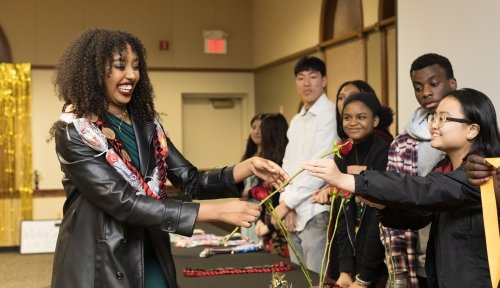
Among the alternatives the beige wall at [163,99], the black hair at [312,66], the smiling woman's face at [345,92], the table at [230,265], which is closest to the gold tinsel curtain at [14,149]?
the beige wall at [163,99]

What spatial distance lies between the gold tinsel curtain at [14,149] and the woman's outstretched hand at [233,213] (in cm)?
593

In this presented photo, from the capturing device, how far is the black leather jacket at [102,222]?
5.53ft

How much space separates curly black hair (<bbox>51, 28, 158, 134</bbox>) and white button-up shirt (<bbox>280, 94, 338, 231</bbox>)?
1695mm

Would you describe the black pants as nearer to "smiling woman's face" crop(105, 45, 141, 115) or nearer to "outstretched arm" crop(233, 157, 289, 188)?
"outstretched arm" crop(233, 157, 289, 188)

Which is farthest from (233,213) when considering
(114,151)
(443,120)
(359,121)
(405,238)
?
(359,121)

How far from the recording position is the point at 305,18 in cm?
676

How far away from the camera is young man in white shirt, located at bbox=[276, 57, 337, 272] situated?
3.42 metres

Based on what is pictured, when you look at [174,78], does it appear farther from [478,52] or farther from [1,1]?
[478,52]

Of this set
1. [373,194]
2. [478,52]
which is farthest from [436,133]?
[478,52]

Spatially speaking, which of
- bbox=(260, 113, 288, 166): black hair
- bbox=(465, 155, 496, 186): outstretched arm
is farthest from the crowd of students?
bbox=(260, 113, 288, 166): black hair

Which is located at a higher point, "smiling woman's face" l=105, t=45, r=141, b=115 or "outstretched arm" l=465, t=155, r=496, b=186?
"smiling woman's face" l=105, t=45, r=141, b=115

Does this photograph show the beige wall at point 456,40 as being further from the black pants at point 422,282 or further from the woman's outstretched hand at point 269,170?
the woman's outstretched hand at point 269,170

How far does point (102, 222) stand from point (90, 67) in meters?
0.44

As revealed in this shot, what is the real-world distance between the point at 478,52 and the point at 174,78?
227 inches
